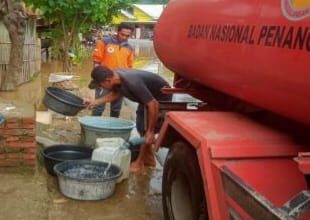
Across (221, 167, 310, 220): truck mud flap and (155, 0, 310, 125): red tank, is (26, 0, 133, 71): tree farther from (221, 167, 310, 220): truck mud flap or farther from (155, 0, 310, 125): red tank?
(221, 167, 310, 220): truck mud flap

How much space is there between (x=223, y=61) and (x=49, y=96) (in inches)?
111

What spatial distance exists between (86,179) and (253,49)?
2.59 meters

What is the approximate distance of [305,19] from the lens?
97.0 inches

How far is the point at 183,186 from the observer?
4008mm

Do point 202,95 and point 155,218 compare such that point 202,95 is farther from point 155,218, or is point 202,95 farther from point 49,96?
point 49,96

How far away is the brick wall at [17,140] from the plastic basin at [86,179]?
516 millimetres

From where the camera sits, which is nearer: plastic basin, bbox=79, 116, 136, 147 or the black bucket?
the black bucket

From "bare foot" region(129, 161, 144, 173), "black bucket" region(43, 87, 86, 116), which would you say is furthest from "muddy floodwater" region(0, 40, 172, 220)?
"black bucket" region(43, 87, 86, 116)

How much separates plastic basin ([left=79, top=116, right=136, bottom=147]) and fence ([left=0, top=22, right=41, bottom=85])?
20.1 feet

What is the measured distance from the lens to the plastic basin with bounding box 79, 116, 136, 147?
6445mm

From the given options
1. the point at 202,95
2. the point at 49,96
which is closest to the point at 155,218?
the point at 202,95

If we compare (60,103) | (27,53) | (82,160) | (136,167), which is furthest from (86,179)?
(27,53)

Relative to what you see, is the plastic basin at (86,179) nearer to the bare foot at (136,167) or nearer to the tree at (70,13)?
the bare foot at (136,167)

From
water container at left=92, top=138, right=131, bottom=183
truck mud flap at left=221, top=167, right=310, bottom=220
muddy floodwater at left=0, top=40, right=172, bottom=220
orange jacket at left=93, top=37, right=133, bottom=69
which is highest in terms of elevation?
orange jacket at left=93, top=37, right=133, bottom=69
